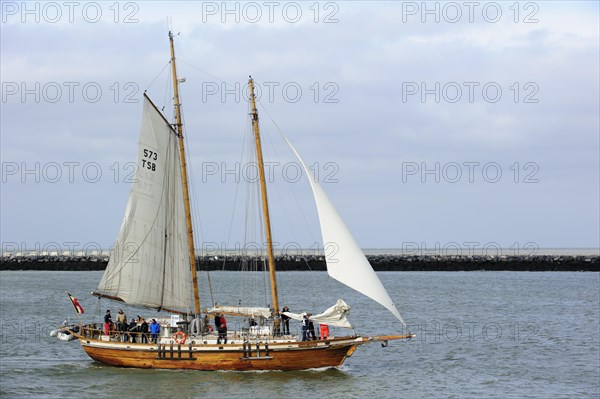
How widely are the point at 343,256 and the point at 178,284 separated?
28.1ft

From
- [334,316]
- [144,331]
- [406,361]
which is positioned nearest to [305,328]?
[334,316]

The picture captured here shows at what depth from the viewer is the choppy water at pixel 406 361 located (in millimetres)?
35125

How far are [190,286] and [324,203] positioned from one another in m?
7.95

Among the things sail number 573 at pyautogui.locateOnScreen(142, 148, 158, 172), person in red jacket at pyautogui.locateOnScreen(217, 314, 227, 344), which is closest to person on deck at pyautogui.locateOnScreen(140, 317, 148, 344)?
person in red jacket at pyautogui.locateOnScreen(217, 314, 227, 344)

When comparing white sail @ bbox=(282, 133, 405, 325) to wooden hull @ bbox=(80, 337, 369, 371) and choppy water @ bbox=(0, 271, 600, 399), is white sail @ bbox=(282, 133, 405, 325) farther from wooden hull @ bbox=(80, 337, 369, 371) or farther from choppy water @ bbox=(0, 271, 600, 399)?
choppy water @ bbox=(0, 271, 600, 399)

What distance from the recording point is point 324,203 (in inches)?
1459

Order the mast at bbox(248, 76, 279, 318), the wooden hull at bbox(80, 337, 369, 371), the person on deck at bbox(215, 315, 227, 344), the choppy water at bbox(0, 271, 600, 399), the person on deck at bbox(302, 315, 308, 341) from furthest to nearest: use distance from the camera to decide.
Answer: the mast at bbox(248, 76, 279, 318) < the person on deck at bbox(215, 315, 227, 344) < the person on deck at bbox(302, 315, 308, 341) < the wooden hull at bbox(80, 337, 369, 371) < the choppy water at bbox(0, 271, 600, 399)

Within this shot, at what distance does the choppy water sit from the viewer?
115 feet

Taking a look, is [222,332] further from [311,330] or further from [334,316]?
[334,316]

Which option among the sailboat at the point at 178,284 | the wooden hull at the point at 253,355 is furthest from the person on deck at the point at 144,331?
the wooden hull at the point at 253,355

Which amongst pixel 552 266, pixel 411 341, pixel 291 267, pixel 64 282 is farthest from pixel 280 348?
pixel 552 266

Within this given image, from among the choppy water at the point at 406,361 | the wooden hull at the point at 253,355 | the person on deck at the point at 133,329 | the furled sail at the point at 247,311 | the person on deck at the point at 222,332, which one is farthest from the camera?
the person on deck at the point at 133,329

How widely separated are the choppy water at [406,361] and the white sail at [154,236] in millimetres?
3813

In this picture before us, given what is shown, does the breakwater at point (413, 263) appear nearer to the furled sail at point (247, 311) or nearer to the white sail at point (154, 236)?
the white sail at point (154, 236)
